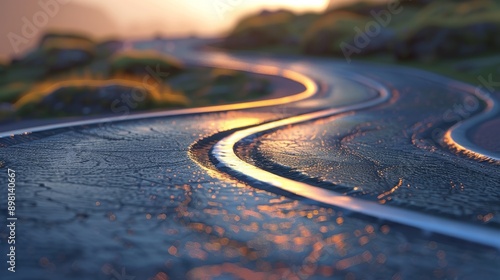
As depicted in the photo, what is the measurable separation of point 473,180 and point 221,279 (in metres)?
3.29

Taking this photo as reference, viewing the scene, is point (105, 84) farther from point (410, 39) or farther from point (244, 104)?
point (410, 39)

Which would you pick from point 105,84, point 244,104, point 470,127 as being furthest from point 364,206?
point 105,84

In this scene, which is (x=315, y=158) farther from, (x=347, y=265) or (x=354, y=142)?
(x=347, y=265)

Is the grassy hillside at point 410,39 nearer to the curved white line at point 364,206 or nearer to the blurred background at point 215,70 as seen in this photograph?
the blurred background at point 215,70

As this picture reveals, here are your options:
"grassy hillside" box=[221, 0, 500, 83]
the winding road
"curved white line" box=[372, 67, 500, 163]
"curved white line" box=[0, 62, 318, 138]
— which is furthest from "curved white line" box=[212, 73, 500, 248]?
"grassy hillside" box=[221, 0, 500, 83]

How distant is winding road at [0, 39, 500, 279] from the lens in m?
3.09

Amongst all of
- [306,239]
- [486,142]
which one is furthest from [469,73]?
[306,239]

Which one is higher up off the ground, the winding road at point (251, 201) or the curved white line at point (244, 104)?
the winding road at point (251, 201)

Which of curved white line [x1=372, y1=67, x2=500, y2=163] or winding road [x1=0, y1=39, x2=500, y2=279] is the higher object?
winding road [x1=0, y1=39, x2=500, y2=279]

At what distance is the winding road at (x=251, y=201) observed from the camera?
309 cm

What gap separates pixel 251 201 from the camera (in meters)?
4.39

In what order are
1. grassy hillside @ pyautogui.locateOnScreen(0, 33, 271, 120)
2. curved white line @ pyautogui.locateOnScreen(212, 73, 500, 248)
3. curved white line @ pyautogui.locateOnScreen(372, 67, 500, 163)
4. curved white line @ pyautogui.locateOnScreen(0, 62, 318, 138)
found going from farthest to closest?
grassy hillside @ pyautogui.locateOnScreen(0, 33, 271, 120) → curved white line @ pyautogui.locateOnScreen(0, 62, 318, 138) → curved white line @ pyautogui.locateOnScreen(372, 67, 500, 163) → curved white line @ pyautogui.locateOnScreen(212, 73, 500, 248)

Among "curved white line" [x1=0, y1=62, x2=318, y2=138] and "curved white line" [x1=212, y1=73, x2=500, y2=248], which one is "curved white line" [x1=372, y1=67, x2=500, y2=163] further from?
"curved white line" [x1=0, y1=62, x2=318, y2=138]

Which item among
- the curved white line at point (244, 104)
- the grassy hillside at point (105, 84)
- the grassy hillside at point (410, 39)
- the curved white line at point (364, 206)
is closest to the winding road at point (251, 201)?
the curved white line at point (364, 206)
